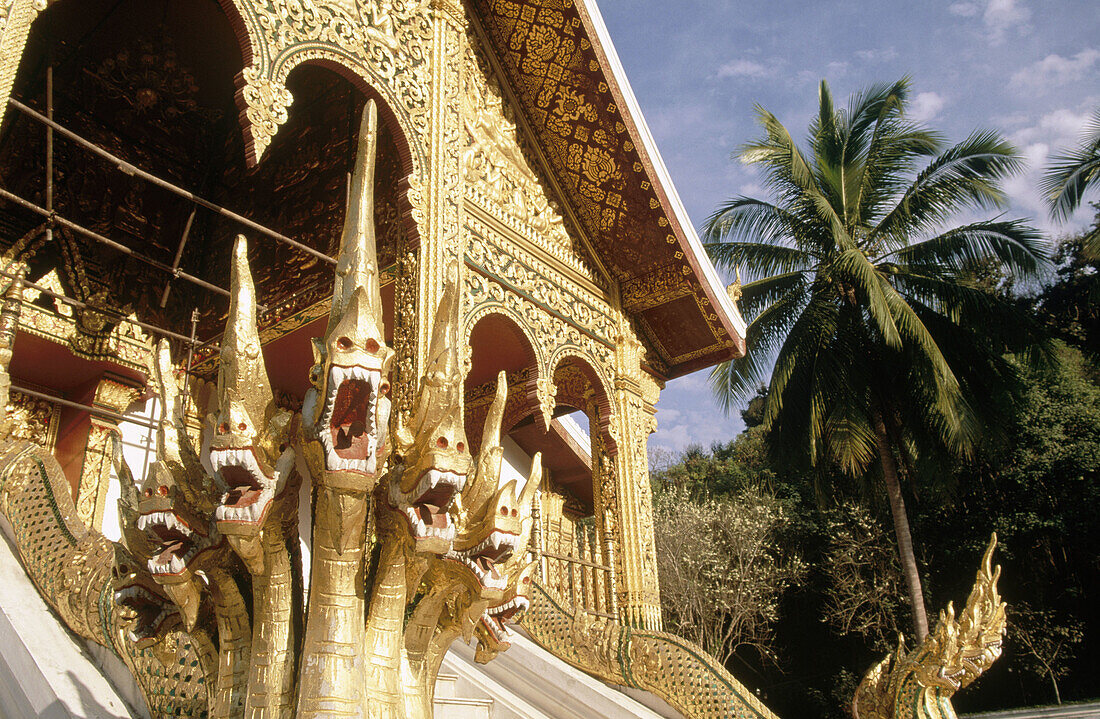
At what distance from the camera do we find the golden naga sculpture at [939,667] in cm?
455

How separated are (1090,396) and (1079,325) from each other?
201 centimetres

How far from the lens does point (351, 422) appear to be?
236 centimetres

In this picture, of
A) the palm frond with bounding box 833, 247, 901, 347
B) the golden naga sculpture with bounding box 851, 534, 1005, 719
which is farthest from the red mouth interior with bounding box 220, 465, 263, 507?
the palm frond with bounding box 833, 247, 901, 347

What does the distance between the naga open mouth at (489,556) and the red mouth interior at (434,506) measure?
17cm

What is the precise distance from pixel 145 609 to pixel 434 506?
2.92ft

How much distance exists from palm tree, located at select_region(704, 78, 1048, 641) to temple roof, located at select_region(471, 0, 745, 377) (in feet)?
15.0

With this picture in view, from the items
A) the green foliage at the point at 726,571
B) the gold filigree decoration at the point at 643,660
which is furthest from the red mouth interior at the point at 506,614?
the green foliage at the point at 726,571

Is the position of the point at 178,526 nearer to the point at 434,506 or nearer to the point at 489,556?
the point at 434,506

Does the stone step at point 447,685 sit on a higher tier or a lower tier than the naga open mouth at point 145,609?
lower

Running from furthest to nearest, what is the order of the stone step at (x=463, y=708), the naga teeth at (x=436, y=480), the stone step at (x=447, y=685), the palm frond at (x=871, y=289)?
the palm frond at (x=871, y=289), the stone step at (x=447, y=685), the stone step at (x=463, y=708), the naga teeth at (x=436, y=480)

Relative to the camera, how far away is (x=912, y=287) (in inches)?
484

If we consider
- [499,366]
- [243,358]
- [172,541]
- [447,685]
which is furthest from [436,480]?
[499,366]

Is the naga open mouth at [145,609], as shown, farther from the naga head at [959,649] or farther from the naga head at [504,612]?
the naga head at [959,649]

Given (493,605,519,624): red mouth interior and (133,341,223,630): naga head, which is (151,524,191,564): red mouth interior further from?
(493,605,519,624): red mouth interior
